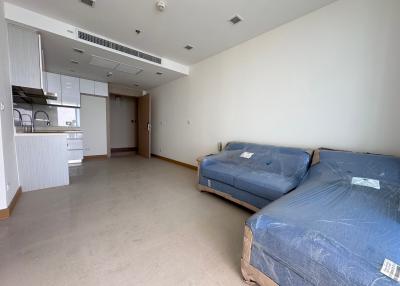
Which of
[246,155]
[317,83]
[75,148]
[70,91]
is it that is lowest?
[75,148]

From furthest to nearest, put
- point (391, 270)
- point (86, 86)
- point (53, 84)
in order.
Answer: point (86, 86)
point (53, 84)
point (391, 270)

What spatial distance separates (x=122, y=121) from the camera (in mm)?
7023

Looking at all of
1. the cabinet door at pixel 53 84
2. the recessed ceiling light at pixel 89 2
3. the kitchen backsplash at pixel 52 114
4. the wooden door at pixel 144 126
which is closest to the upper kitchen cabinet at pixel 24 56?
the recessed ceiling light at pixel 89 2

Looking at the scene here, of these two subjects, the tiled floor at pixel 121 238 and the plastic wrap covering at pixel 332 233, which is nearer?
the plastic wrap covering at pixel 332 233

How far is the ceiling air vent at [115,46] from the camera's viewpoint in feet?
9.45

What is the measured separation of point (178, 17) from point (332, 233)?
9.92ft

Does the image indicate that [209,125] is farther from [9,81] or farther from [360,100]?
[9,81]

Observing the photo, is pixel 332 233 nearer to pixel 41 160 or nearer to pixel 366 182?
pixel 366 182

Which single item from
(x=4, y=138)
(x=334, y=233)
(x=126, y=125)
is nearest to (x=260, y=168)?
(x=334, y=233)

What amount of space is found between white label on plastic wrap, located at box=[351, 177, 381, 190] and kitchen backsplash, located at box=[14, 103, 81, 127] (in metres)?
5.96

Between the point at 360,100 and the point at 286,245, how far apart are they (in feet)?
6.69

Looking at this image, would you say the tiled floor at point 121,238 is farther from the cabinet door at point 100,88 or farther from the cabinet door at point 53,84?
the cabinet door at point 100,88

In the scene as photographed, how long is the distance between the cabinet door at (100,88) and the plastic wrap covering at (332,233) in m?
5.63

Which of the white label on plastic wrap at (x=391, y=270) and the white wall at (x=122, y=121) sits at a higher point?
the white wall at (x=122, y=121)
